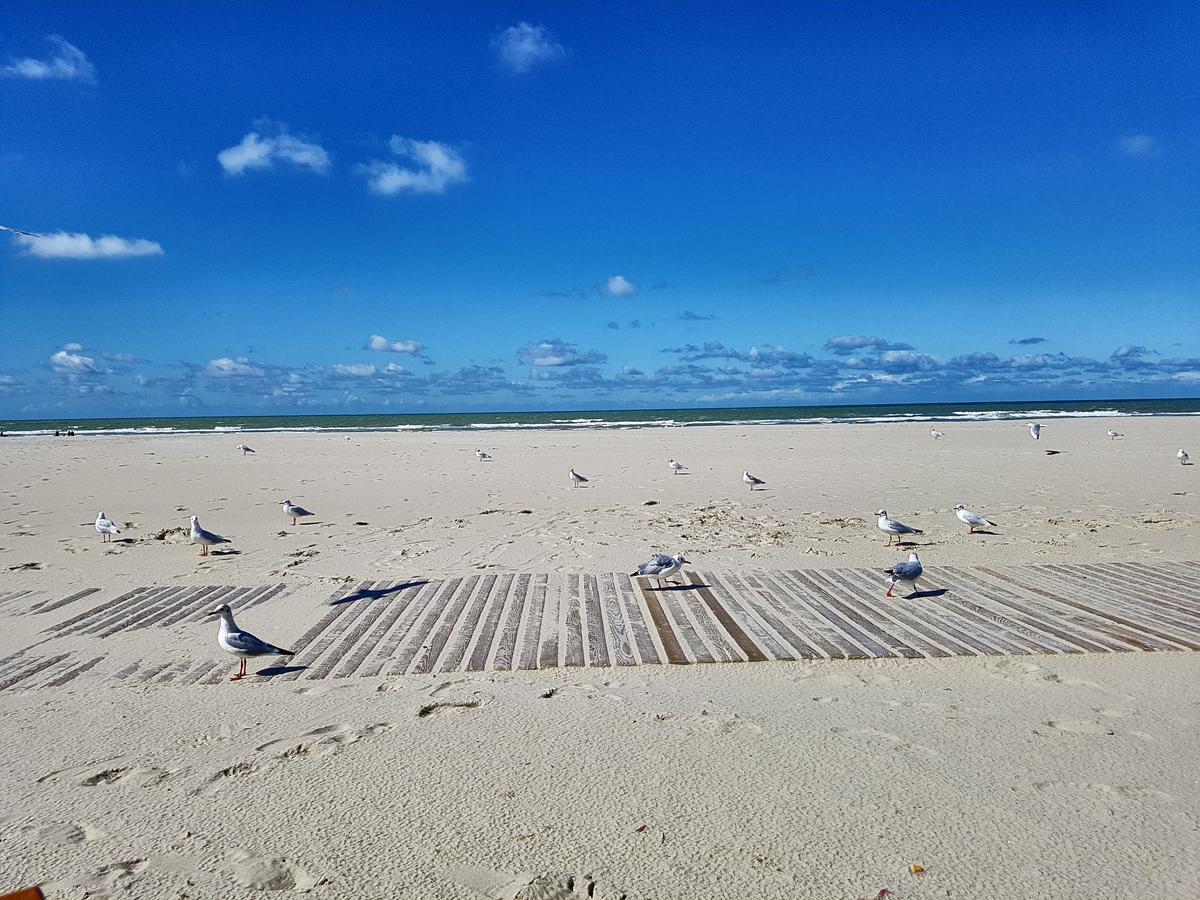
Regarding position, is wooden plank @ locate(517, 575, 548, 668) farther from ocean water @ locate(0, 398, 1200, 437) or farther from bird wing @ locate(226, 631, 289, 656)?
ocean water @ locate(0, 398, 1200, 437)

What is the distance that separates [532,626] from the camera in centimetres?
747

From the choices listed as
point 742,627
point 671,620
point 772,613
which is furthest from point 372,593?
point 772,613

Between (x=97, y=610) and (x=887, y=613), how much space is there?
30.9 feet

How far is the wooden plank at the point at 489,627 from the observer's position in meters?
6.52

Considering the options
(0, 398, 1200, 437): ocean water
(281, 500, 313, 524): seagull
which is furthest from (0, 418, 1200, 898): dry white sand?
(0, 398, 1200, 437): ocean water

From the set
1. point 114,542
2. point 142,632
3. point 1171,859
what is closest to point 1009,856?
point 1171,859

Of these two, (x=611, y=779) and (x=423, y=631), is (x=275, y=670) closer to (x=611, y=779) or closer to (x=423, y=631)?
(x=423, y=631)

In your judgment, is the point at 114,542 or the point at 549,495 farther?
the point at 549,495

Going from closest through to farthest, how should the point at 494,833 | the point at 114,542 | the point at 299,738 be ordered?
the point at 494,833, the point at 299,738, the point at 114,542

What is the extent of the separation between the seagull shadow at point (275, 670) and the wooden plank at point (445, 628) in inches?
42.9

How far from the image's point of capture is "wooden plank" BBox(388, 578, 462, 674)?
6.54m

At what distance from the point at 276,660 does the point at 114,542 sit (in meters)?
8.27

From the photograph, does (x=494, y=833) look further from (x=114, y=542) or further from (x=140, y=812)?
(x=114, y=542)

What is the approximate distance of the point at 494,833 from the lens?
391 cm
